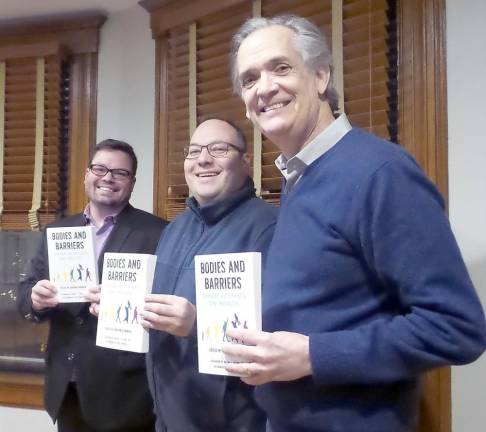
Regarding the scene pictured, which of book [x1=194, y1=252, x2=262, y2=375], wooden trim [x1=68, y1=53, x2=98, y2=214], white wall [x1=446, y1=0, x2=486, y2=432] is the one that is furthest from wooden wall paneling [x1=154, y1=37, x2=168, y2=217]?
book [x1=194, y1=252, x2=262, y2=375]

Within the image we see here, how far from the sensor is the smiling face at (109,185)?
1697mm

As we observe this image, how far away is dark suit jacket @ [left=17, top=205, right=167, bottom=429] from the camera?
5.23ft

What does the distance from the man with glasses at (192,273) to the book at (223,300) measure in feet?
0.48

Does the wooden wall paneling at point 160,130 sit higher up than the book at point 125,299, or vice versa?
the wooden wall paneling at point 160,130

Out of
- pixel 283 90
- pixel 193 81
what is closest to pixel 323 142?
pixel 283 90

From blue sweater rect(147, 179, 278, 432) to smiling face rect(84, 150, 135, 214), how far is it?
403mm

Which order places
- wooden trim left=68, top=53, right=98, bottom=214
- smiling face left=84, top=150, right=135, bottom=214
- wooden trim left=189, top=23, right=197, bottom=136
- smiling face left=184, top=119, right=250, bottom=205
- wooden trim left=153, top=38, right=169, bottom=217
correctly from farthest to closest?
1. wooden trim left=68, top=53, right=98, bottom=214
2. wooden trim left=153, top=38, right=169, bottom=217
3. wooden trim left=189, top=23, right=197, bottom=136
4. smiling face left=84, top=150, right=135, bottom=214
5. smiling face left=184, top=119, right=250, bottom=205

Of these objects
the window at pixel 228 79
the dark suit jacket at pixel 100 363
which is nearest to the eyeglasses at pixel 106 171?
the dark suit jacket at pixel 100 363

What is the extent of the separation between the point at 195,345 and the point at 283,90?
2.00 feet

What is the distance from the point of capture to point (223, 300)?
0.95 m

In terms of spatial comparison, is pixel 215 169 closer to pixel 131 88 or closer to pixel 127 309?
pixel 127 309

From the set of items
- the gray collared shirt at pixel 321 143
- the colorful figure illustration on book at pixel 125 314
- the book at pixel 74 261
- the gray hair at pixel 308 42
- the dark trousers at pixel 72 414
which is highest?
the gray hair at pixel 308 42

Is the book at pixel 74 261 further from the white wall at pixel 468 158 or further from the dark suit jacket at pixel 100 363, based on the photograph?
the white wall at pixel 468 158

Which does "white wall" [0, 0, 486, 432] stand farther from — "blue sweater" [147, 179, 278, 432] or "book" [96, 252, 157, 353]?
"book" [96, 252, 157, 353]
